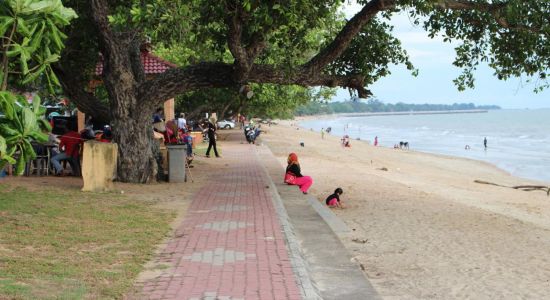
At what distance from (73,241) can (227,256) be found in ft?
6.61

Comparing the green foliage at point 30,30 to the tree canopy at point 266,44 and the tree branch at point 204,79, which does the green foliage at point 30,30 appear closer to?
the tree canopy at point 266,44

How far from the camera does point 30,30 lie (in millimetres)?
4309

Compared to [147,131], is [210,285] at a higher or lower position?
lower

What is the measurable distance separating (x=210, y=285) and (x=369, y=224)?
607 cm

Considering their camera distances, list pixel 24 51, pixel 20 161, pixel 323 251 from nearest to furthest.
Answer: pixel 24 51 → pixel 20 161 → pixel 323 251

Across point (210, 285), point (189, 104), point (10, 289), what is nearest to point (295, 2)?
point (210, 285)

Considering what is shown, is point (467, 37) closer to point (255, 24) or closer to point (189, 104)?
point (255, 24)

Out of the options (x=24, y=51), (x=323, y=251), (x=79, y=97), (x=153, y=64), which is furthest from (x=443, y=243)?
(x=153, y=64)

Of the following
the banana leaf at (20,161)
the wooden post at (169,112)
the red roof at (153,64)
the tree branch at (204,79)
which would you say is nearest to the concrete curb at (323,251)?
the tree branch at (204,79)

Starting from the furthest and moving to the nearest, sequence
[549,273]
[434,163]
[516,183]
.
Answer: [434,163] → [516,183] → [549,273]

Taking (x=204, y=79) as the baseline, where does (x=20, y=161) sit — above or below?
below

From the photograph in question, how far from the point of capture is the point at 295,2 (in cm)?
1086

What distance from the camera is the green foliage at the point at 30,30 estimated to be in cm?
417

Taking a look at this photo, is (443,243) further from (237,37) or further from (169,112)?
(169,112)
